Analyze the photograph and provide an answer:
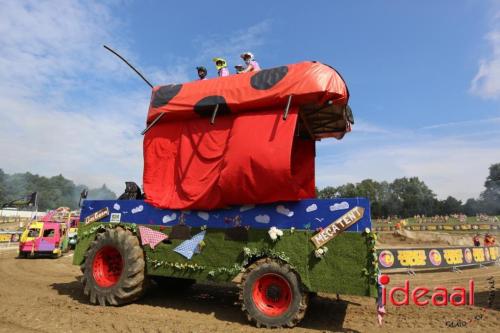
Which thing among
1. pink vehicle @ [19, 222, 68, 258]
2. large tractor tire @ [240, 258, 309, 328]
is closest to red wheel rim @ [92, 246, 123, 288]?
large tractor tire @ [240, 258, 309, 328]

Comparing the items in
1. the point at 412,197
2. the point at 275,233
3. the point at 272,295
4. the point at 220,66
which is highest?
the point at 412,197

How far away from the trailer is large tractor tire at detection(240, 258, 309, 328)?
0.7 inches

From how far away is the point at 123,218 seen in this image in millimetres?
7680

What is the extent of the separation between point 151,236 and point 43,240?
44.5 feet

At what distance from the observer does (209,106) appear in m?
6.88

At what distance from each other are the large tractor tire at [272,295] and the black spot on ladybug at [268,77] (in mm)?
3072

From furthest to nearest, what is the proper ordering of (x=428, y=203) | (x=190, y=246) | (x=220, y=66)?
(x=428, y=203), (x=220, y=66), (x=190, y=246)

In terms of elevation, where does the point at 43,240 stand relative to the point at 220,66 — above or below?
below

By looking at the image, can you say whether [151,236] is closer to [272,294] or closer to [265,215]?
[265,215]

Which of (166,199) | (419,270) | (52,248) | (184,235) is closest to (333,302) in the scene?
(184,235)

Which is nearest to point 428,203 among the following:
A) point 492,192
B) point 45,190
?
point 492,192

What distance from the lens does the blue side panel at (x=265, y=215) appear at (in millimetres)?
5738

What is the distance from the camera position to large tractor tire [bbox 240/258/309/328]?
18.7 ft

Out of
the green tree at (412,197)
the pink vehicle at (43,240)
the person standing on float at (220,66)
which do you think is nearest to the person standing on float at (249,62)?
the person standing on float at (220,66)
